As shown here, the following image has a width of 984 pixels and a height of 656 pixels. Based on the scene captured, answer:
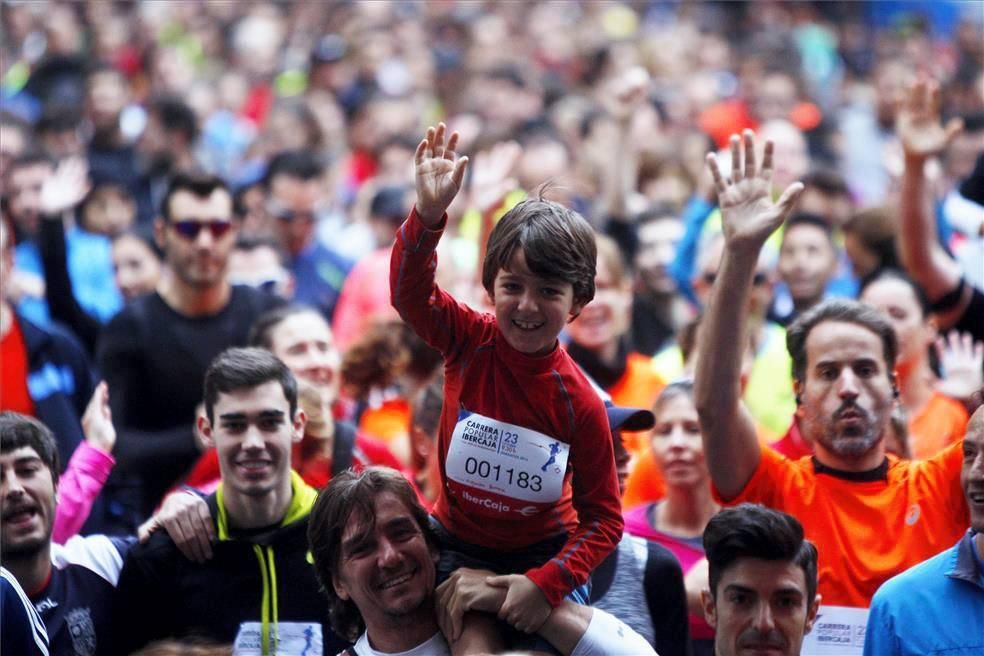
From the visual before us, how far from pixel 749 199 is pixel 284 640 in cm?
186

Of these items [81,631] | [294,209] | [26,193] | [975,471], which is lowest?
[81,631]

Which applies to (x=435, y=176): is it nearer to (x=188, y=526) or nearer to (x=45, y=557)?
(x=188, y=526)

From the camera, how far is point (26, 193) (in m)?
8.72

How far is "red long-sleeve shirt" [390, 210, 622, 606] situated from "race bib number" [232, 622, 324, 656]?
32.0 inches

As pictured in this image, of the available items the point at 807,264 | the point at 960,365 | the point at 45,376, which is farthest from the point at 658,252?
the point at 45,376

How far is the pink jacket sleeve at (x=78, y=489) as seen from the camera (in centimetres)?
484

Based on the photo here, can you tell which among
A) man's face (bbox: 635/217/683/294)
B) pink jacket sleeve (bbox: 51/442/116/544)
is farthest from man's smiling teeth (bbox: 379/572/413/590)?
man's face (bbox: 635/217/683/294)

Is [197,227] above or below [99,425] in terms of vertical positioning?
above

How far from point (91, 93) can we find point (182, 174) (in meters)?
5.03

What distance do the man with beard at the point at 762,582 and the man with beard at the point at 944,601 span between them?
0.20 metres

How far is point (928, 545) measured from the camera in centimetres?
426

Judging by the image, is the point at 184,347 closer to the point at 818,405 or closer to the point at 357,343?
the point at 357,343

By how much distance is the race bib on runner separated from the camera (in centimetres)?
374

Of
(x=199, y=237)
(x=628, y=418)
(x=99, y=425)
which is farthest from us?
(x=199, y=237)
